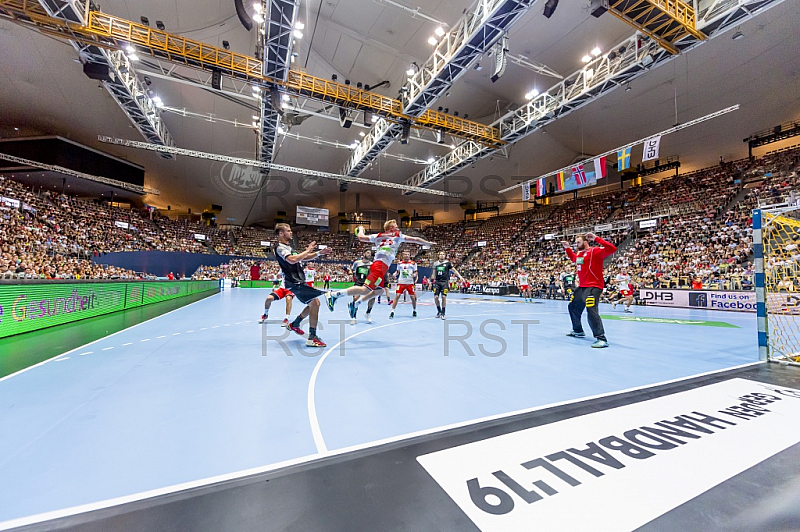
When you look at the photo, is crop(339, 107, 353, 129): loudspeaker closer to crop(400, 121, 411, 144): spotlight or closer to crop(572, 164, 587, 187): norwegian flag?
crop(400, 121, 411, 144): spotlight

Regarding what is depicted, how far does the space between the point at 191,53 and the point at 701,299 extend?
23.1m

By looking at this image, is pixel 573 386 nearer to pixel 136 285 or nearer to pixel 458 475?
pixel 458 475

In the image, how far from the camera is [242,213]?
117 feet

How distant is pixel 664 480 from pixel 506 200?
121 feet

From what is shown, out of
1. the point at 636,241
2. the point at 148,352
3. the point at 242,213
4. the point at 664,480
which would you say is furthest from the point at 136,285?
the point at 636,241

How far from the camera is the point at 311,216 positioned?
3644cm

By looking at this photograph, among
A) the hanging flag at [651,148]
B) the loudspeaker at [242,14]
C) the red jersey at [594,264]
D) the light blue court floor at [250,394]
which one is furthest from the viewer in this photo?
the hanging flag at [651,148]

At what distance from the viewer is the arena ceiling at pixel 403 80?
1317 cm

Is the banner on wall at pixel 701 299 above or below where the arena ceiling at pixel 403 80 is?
below

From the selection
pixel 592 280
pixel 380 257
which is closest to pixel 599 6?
pixel 592 280

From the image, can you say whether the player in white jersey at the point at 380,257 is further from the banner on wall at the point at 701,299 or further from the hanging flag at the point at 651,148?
the banner on wall at the point at 701,299

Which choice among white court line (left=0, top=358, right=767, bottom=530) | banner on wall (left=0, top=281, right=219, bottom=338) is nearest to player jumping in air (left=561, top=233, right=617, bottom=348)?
white court line (left=0, top=358, right=767, bottom=530)

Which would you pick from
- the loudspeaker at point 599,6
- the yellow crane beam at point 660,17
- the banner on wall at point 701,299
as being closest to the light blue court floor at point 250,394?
the loudspeaker at point 599,6

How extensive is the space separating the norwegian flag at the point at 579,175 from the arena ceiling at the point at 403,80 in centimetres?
353
